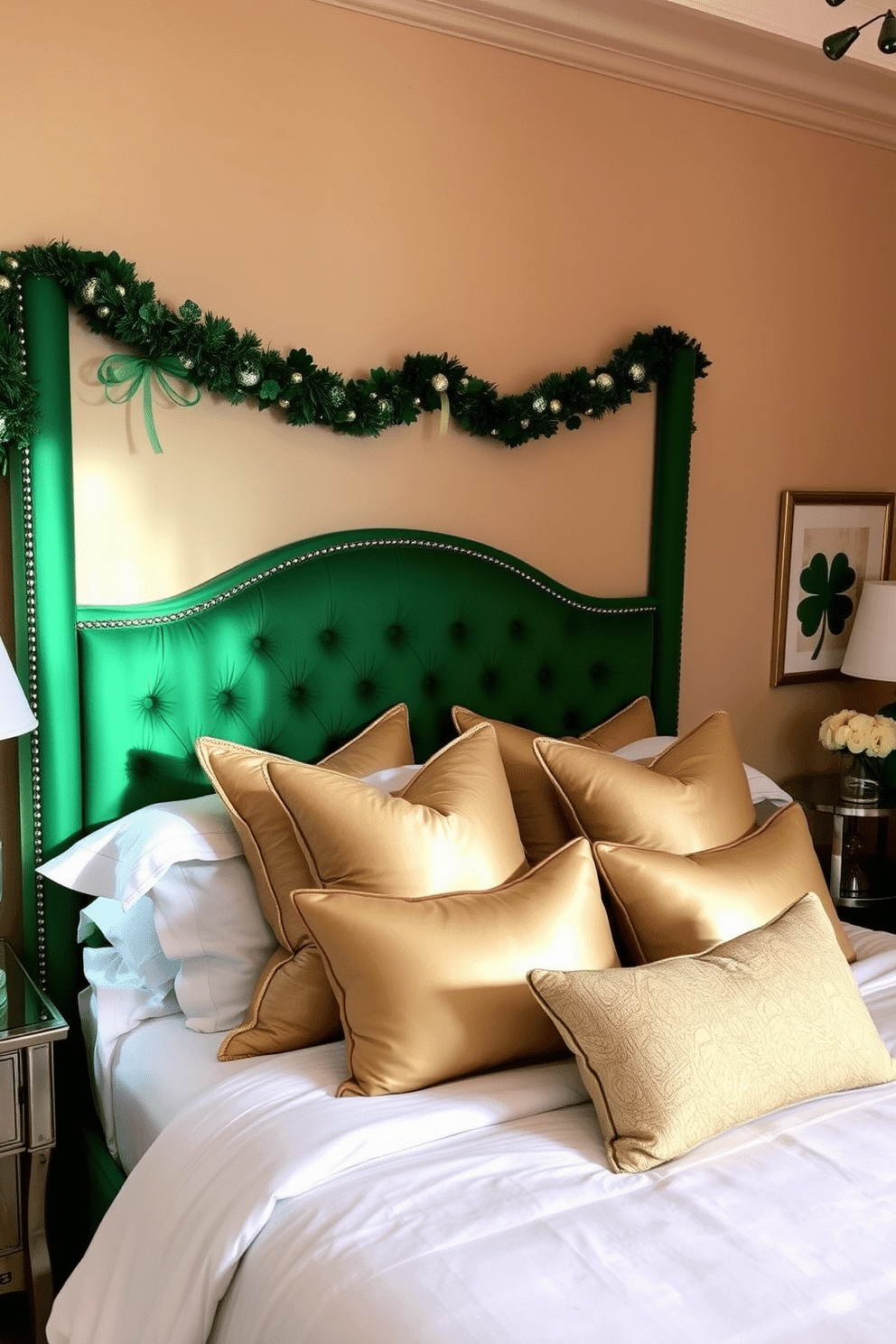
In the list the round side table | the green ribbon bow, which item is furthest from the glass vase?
the green ribbon bow

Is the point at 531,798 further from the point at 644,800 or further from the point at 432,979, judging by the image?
the point at 432,979

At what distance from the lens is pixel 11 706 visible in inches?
75.6

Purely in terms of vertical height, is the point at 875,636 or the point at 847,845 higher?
the point at 875,636

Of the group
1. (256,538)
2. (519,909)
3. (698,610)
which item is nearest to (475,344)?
(256,538)

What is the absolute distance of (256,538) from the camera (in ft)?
7.90

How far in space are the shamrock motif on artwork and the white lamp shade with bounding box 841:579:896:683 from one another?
0.16 metres

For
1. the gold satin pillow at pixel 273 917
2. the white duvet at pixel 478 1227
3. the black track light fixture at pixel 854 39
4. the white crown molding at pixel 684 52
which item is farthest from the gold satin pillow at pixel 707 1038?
the white crown molding at pixel 684 52

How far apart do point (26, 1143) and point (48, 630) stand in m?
0.87

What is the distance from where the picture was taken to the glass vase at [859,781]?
300 centimetres

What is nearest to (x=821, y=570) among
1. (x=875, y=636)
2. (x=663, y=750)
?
(x=875, y=636)

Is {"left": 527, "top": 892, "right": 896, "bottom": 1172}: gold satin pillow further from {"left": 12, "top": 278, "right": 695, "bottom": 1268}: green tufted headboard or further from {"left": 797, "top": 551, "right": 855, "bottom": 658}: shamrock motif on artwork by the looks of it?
{"left": 797, "top": 551, "right": 855, "bottom": 658}: shamrock motif on artwork

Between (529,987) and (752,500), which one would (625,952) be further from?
(752,500)

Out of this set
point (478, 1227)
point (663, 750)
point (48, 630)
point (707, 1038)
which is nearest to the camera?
point (478, 1227)

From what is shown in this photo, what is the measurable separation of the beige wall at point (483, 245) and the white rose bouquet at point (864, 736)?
0.30 metres
